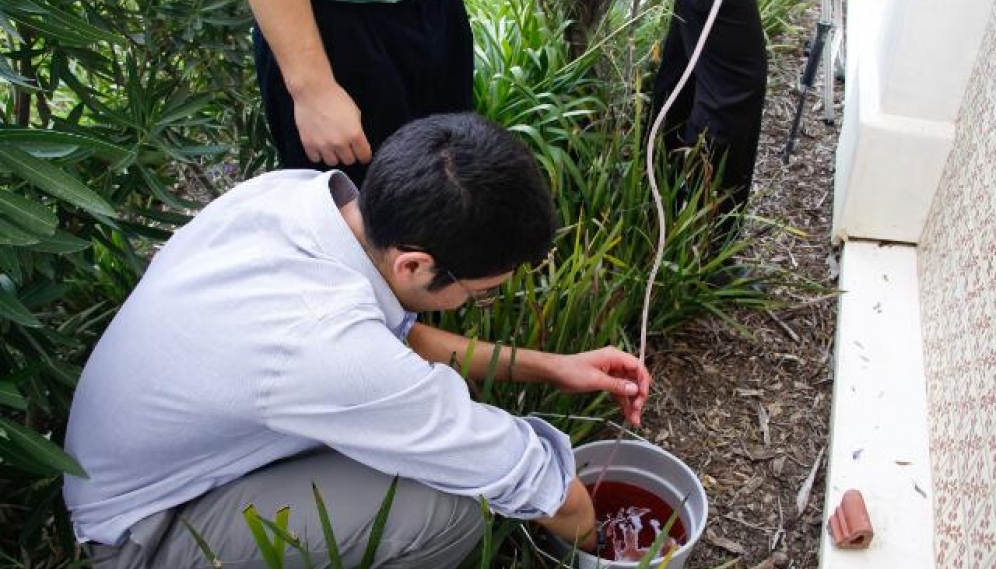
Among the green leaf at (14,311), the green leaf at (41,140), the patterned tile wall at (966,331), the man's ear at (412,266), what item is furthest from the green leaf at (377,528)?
the patterned tile wall at (966,331)

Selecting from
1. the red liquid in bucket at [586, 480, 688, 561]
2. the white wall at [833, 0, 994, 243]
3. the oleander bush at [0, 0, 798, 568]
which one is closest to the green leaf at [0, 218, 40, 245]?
the oleander bush at [0, 0, 798, 568]

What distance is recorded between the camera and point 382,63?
1758 millimetres

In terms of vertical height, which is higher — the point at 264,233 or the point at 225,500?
the point at 264,233

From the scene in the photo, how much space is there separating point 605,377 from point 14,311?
910mm

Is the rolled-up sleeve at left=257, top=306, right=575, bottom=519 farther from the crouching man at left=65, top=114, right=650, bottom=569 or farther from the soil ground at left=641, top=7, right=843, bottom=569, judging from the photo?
the soil ground at left=641, top=7, right=843, bottom=569

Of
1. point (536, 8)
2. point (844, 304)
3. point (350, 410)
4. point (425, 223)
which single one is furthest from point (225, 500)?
point (536, 8)

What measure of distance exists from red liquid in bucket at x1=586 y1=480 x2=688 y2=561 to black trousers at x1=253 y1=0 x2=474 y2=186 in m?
0.79

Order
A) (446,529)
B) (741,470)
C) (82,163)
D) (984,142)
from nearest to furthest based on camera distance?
(446,529)
(82,163)
(984,142)
(741,470)

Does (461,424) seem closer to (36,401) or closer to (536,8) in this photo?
(36,401)

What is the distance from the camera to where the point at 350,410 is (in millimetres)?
1271

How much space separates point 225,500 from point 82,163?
0.69 metres

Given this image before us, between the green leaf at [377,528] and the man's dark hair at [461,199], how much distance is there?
32cm

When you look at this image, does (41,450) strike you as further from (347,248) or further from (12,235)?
(347,248)

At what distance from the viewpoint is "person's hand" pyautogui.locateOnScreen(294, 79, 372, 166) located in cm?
163
